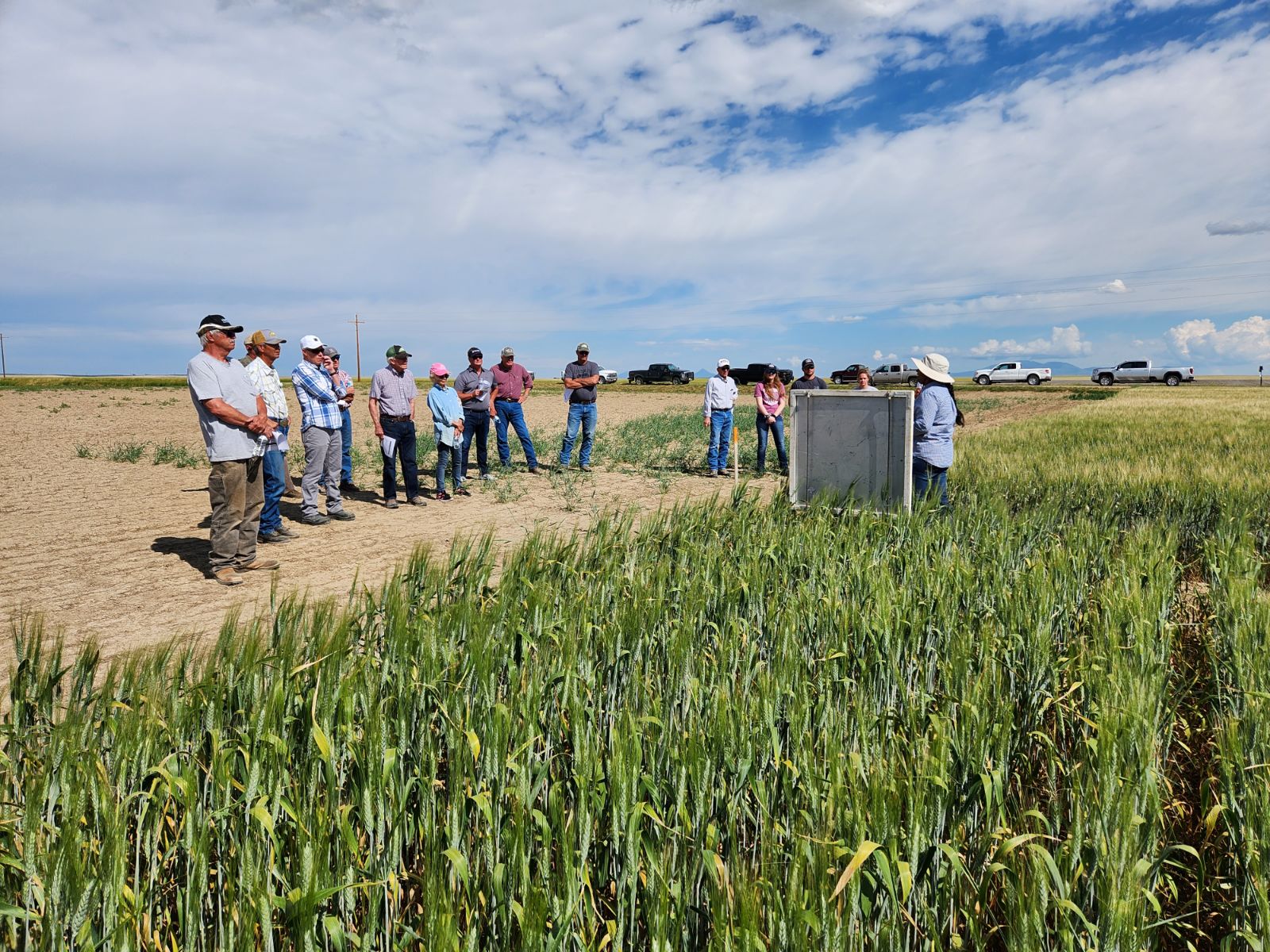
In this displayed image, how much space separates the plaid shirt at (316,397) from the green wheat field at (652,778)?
184 inches

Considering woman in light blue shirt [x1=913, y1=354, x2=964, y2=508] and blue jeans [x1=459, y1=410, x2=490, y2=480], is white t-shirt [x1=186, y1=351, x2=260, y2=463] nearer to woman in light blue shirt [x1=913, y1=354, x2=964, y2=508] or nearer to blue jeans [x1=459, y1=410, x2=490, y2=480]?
blue jeans [x1=459, y1=410, x2=490, y2=480]

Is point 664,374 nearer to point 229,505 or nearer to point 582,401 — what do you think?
point 582,401

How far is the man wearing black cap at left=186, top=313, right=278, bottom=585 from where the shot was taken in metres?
6.07

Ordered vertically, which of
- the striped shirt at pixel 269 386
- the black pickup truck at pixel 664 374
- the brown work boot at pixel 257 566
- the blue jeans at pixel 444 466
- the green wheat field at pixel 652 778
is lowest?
the brown work boot at pixel 257 566

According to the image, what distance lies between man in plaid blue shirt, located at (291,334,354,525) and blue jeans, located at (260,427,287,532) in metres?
0.50

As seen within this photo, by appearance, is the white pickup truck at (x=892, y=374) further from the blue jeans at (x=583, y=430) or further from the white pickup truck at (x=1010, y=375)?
the blue jeans at (x=583, y=430)

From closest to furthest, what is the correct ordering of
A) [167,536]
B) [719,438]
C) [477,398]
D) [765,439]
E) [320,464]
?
[167,536] < [320,464] < [477,398] < [719,438] < [765,439]

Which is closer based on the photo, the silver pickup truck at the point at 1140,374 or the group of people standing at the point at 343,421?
the group of people standing at the point at 343,421

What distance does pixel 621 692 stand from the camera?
3213mm

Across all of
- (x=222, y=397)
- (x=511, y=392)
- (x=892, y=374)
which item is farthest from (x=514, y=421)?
(x=892, y=374)

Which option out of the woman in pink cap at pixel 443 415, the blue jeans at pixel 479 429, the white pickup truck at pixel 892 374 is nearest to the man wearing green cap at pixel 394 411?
the woman in pink cap at pixel 443 415

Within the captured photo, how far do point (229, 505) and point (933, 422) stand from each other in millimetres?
6013

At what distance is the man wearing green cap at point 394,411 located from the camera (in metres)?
9.51

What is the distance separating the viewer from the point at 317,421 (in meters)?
8.55
